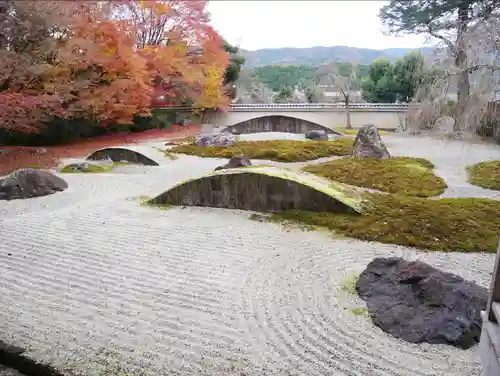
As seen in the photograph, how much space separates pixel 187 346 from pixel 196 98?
18.3 m

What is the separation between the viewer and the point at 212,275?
484 cm

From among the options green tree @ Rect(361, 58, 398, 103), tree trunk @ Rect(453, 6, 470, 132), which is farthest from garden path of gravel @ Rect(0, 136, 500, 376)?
green tree @ Rect(361, 58, 398, 103)

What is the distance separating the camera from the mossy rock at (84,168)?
11.2 metres

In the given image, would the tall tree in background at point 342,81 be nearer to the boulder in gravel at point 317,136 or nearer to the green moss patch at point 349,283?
the boulder in gravel at point 317,136

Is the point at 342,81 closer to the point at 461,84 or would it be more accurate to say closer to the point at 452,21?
the point at 452,21

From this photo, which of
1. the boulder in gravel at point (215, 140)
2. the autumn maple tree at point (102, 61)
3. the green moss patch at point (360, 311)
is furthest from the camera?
the boulder in gravel at point (215, 140)

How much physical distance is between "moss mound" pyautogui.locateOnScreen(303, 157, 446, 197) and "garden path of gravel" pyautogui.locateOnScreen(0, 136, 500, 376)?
3.34 metres

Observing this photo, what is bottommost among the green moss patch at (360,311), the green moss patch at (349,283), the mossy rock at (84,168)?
the green moss patch at (360,311)

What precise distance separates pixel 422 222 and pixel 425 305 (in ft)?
8.74

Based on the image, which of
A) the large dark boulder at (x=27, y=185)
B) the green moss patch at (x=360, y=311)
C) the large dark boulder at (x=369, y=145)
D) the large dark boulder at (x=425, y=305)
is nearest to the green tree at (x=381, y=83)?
the large dark boulder at (x=369, y=145)

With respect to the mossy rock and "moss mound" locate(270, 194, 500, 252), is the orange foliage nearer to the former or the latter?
the mossy rock

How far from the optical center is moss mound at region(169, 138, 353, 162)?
12.9 metres

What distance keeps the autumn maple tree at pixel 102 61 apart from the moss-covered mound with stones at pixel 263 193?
3288 millimetres

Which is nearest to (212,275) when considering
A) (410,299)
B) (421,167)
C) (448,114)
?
(410,299)
